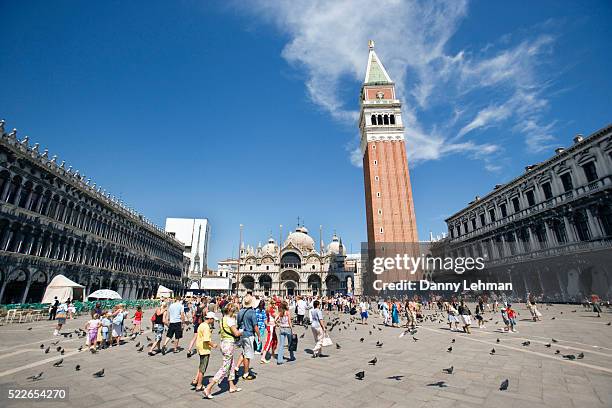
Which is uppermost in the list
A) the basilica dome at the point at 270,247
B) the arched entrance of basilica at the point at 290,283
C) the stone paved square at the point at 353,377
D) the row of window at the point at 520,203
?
the basilica dome at the point at 270,247

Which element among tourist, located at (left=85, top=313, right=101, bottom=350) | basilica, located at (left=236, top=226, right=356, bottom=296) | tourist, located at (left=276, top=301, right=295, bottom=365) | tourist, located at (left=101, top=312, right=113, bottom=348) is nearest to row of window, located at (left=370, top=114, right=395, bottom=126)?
basilica, located at (left=236, top=226, right=356, bottom=296)

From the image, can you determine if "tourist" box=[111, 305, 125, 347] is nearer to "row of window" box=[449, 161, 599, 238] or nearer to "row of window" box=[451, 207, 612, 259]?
"row of window" box=[451, 207, 612, 259]

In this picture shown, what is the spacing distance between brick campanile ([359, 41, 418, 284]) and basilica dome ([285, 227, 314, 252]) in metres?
19.7

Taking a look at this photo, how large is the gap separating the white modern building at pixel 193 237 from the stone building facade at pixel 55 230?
2689cm

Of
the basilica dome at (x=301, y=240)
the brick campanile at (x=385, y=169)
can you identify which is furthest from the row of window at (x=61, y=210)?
the brick campanile at (x=385, y=169)

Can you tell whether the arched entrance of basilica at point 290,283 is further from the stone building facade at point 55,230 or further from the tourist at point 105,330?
the tourist at point 105,330

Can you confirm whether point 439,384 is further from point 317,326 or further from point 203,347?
point 203,347

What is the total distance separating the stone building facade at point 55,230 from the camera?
20047mm

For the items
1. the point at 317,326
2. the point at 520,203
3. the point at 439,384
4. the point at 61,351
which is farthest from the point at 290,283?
the point at 439,384

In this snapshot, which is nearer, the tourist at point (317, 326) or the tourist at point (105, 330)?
the tourist at point (317, 326)

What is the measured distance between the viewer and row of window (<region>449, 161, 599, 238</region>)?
23.9m

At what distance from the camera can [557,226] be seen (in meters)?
26.1

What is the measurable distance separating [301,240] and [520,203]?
44.5 meters

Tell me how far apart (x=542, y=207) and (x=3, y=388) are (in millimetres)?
35643
